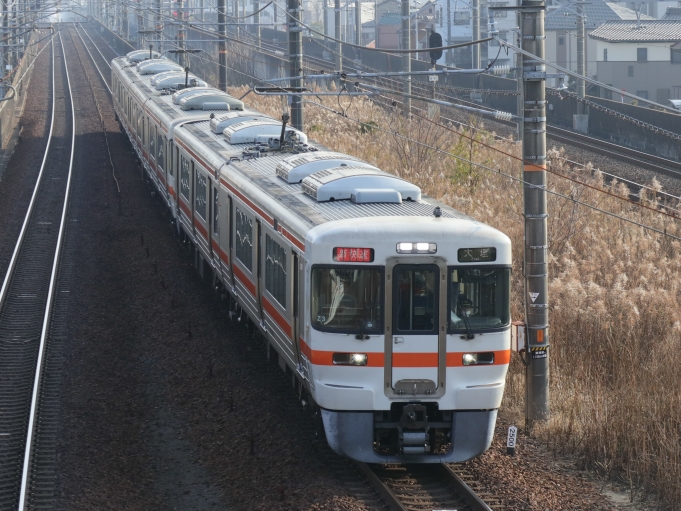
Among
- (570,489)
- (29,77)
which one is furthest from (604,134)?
(29,77)

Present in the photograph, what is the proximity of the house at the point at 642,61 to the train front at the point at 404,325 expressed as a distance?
A: 41478 millimetres

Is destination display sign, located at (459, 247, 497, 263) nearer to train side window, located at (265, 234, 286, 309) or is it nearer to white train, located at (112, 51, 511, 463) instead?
white train, located at (112, 51, 511, 463)

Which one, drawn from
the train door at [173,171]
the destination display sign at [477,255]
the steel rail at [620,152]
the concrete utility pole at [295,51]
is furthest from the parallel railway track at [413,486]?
the steel rail at [620,152]

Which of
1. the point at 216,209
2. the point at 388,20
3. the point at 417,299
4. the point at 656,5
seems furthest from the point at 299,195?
the point at 656,5

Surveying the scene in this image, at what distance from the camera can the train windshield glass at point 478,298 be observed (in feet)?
27.7

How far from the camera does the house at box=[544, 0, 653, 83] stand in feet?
174

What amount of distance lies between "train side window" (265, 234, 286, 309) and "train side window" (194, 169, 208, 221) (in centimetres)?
428

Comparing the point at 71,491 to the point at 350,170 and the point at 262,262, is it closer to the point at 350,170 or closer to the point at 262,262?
the point at 262,262

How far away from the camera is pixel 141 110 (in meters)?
23.7

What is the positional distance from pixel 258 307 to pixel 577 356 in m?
3.38

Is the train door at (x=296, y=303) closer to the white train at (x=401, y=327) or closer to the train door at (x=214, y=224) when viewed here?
the white train at (x=401, y=327)

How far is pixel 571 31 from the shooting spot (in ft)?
177

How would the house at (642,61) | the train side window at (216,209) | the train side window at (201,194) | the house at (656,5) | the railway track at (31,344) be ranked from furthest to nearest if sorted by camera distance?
the house at (656,5) < the house at (642,61) < the train side window at (201,194) < the train side window at (216,209) < the railway track at (31,344)

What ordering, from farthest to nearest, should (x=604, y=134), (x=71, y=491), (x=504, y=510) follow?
(x=604, y=134)
(x=71, y=491)
(x=504, y=510)
